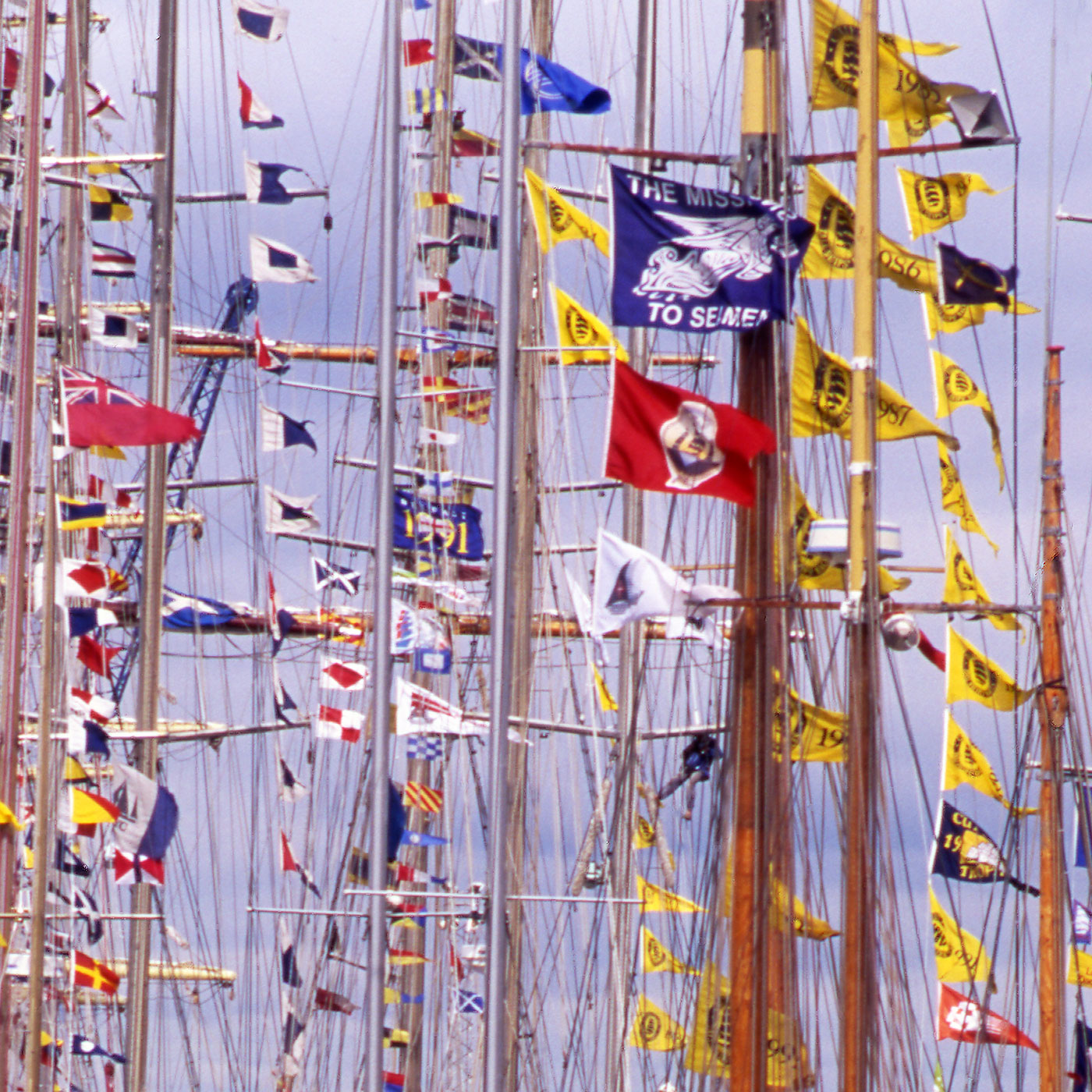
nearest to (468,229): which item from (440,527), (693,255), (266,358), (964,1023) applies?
(440,527)

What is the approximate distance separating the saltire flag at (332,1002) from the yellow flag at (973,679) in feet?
29.6

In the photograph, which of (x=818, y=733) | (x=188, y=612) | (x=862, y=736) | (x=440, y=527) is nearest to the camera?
(x=862, y=736)

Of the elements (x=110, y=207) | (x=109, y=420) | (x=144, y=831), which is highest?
(x=110, y=207)

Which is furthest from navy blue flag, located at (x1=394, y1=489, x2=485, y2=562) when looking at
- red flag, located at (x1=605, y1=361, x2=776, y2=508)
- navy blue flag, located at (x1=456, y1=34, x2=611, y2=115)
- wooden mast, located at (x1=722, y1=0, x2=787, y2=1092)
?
red flag, located at (x1=605, y1=361, x2=776, y2=508)

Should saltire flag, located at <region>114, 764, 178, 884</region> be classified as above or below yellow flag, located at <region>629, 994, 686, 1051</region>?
above

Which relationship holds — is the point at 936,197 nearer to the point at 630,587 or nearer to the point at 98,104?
the point at 630,587

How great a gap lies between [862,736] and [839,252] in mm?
5293

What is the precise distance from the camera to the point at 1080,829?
37250 mm

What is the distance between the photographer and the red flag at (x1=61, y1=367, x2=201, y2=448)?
2936 cm

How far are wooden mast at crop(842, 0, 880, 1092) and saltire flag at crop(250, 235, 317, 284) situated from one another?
11.9 metres

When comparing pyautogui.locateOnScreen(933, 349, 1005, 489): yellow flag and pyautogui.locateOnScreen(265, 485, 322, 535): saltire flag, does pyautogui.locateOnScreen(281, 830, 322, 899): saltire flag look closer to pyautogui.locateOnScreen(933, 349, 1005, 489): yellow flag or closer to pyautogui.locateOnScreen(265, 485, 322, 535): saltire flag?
pyautogui.locateOnScreen(265, 485, 322, 535): saltire flag

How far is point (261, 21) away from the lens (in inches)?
1380

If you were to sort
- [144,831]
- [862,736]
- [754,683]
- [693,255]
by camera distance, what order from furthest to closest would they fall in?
[144,831] → [754,683] → [693,255] → [862,736]

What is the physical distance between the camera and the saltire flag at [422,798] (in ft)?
131
